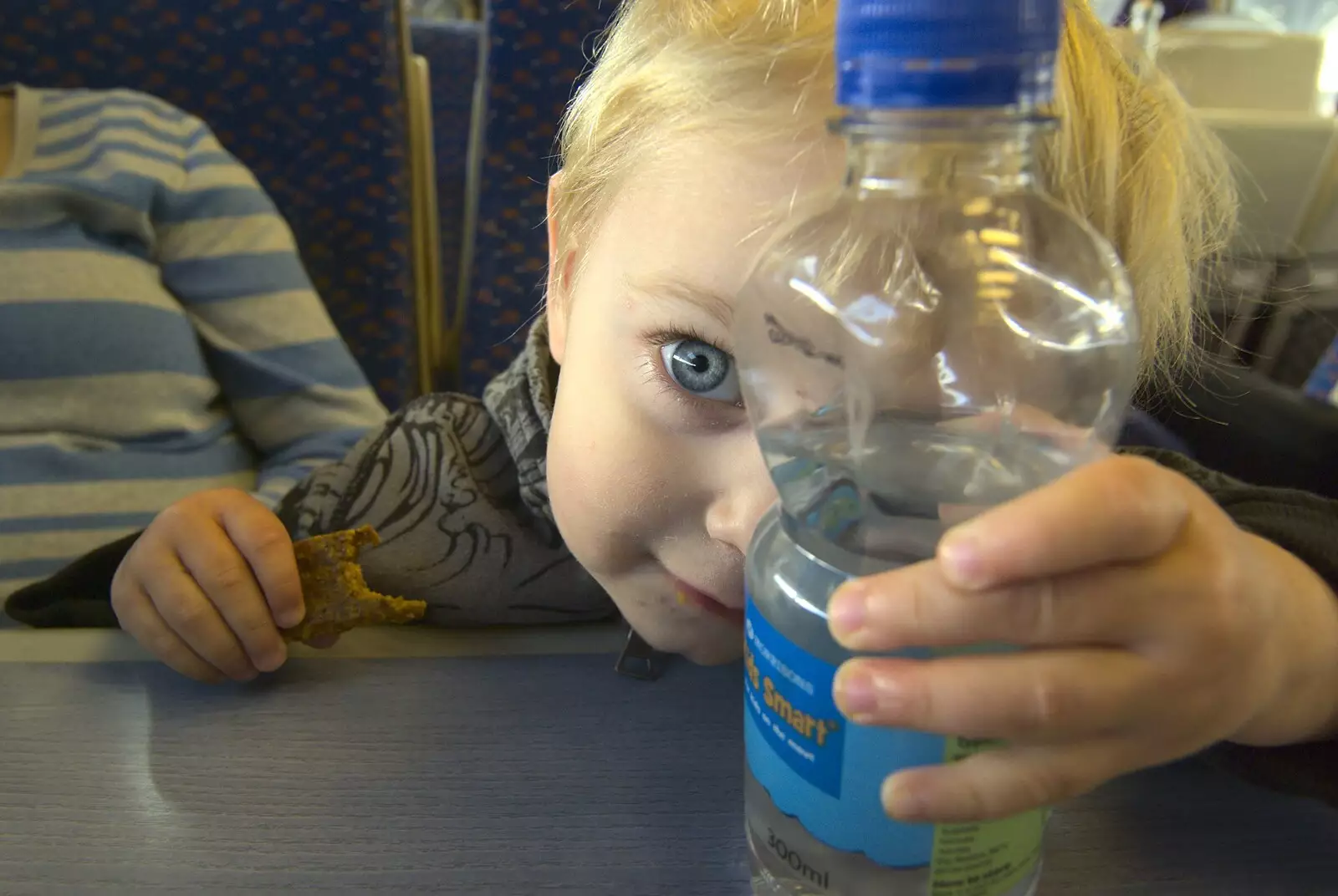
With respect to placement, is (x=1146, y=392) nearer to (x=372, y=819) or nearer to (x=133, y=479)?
(x=372, y=819)

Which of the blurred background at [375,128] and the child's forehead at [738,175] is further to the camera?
the blurred background at [375,128]

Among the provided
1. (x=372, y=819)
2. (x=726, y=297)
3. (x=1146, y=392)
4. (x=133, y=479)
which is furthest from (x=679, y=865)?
(x=133, y=479)

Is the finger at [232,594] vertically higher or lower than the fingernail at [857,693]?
lower

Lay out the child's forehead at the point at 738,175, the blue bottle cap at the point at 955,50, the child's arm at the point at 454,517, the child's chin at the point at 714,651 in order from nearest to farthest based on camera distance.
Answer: the blue bottle cap at the point at 955,50 < the child's forehead at the point at 738,175 < the child's chin at the point at 714,651 < the child's arm at the point at 454,517

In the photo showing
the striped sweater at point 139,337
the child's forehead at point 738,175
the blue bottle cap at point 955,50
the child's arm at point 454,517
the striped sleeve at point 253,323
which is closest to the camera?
the blue bottle cap at point 955,50

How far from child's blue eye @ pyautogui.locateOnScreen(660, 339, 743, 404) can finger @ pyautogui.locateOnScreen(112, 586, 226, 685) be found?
1.17ft

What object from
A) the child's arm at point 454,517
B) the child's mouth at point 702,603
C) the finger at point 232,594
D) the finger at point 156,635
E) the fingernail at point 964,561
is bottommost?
the child's arm at point 454,517

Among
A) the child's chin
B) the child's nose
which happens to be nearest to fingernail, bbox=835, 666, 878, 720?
the child's nose

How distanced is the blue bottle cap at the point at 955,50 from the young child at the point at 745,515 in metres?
0.12

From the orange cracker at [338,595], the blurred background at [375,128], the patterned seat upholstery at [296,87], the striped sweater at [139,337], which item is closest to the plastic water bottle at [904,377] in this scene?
the orange cracker at [338,595]

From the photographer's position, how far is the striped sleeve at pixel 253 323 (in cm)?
113

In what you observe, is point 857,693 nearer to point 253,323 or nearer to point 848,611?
point 848,611

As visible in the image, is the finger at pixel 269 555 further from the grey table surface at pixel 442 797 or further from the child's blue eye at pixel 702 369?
the child's blue eye at pixel 702 369

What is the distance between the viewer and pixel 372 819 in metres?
0.48
